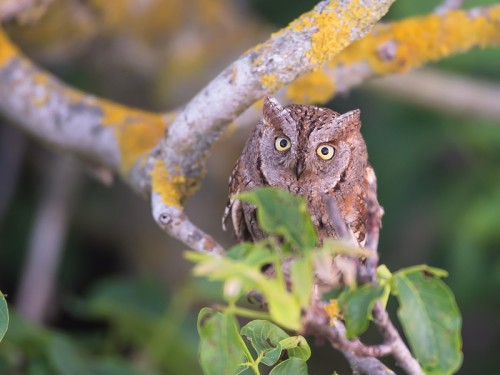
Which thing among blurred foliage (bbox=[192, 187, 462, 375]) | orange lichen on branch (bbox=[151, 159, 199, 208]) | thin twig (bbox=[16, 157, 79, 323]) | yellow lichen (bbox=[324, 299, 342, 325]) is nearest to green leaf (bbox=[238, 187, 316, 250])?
blurred foliage (bbox=[192, 187, 462, 375])

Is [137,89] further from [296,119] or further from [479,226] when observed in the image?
[296,119]

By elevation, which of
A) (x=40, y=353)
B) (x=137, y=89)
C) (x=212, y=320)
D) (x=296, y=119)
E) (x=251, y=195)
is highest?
(x=137, y=89)

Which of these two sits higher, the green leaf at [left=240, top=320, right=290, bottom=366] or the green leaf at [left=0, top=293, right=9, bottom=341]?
the green leaf at [left=0, top=293, right=9, bottom=341]

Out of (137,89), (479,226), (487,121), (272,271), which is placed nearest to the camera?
(272,271)

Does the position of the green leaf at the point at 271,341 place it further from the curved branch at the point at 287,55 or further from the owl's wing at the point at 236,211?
the owl's wing at the point at 236,211

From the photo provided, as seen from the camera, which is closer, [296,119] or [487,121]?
[296,119]

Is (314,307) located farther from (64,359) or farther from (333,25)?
(64,359)

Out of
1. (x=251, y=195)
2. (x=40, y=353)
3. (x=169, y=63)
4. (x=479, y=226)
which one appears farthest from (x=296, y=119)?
(x=169, y=63)

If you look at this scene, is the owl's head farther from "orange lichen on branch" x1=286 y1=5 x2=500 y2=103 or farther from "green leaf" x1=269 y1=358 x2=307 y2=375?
"green leaf" x1=269 y1=358 x2=307 y2=375
